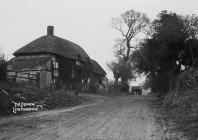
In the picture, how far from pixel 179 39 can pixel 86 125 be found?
21657 mm

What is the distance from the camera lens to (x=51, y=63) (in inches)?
1945

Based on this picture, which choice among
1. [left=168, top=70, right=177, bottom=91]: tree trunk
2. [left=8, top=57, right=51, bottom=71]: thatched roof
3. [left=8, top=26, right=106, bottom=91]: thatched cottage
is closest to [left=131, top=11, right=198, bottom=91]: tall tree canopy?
[left=168, top=70, right=177, bottom=91]: tree trunk

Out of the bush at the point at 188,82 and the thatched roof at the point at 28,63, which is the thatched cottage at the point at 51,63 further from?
the bush at the point at 188,82

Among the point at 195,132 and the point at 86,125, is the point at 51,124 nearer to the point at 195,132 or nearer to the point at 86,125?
the point at 86,125

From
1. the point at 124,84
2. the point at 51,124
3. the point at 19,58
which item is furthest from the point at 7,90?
the point at 124,84

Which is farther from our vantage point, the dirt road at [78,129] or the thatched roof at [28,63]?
the thatched roof at [28,63]

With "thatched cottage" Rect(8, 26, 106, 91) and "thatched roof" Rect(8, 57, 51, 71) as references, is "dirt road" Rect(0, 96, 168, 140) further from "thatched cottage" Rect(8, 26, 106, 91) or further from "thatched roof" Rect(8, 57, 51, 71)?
"thatched roof" Rect(8, 57, 51, 71)

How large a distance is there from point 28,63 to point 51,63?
10.3 ft

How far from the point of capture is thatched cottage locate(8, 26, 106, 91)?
47531 mm

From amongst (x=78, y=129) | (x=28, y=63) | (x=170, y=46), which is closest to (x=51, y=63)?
(x=28, y=63)

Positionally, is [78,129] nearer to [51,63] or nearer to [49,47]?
[51,63]

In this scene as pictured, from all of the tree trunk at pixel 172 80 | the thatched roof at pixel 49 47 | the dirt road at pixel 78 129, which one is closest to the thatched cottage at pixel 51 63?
the thatched roof at pixel 49 47

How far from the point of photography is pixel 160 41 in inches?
1443

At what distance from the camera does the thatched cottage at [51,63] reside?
1871 inches
